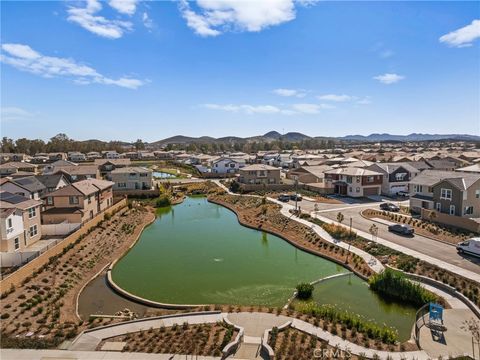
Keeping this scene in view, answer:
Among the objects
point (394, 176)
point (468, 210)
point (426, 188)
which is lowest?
point (468, 210)

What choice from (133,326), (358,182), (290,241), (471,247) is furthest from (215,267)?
(358,182)

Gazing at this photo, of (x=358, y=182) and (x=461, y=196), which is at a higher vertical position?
(x=461, y=196)

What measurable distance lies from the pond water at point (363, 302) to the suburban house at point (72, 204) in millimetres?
21610

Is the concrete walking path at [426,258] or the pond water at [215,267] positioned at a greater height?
the concrete walking path at [426,258]

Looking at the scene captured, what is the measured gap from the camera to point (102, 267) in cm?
2286

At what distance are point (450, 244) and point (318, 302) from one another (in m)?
13.0

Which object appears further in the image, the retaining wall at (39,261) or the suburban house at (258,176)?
the suburban house at (258,176)

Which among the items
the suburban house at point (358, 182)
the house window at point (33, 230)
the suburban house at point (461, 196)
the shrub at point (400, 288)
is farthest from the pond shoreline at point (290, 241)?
the house window at point (33, 230)

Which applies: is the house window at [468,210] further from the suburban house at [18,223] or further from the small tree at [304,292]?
the suburban house at [18,223]

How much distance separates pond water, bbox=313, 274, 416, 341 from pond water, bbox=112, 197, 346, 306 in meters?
1.50

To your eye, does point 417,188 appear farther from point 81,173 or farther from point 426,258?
point 81,173

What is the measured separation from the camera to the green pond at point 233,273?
1784 cm

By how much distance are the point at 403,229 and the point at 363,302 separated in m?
12.1

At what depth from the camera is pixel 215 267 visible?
23.0 meters
